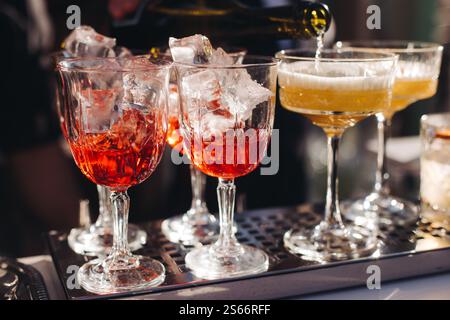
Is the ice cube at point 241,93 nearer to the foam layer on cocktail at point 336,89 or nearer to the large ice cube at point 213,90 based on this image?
the large ice cube at point 213,90

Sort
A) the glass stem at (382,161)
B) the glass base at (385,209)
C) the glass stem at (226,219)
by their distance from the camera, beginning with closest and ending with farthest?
the glass stem at (226,219)
the glass base at (385,209)
the glass stem at (382,161)

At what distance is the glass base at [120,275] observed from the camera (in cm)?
90

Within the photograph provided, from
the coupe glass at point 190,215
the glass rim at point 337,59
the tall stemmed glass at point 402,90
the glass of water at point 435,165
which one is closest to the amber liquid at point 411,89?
the tall stemmed glass at point 402,90

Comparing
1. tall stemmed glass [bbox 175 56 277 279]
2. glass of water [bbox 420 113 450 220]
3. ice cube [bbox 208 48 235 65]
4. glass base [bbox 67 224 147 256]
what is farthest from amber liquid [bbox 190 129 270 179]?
glass of water [bbox 420 113 450 220]

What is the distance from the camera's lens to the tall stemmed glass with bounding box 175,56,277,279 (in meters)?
0.89

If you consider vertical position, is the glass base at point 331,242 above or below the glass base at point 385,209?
above

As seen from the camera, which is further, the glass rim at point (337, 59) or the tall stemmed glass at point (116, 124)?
the glass rim at point (337, 59)

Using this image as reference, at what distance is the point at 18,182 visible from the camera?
278 cm

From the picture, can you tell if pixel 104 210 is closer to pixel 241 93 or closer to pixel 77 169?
pixel 241 93

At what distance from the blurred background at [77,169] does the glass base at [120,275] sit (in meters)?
0.43

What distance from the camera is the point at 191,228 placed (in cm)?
116

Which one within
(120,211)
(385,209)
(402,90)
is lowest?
(385,209)

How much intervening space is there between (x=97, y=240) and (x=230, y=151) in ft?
1.05

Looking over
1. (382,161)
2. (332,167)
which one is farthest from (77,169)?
(332,167)
